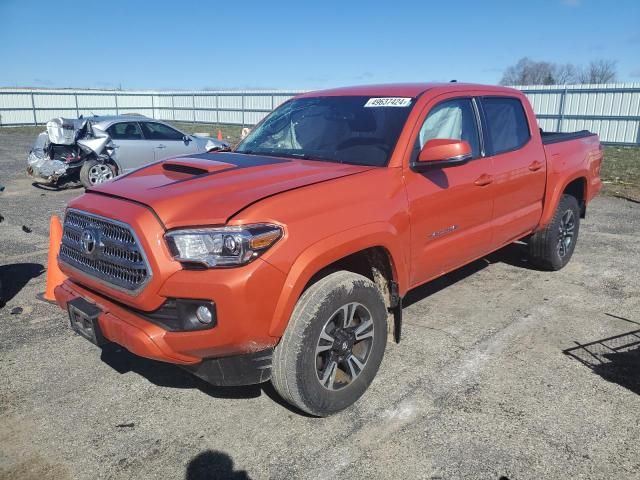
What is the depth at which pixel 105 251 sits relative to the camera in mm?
2932

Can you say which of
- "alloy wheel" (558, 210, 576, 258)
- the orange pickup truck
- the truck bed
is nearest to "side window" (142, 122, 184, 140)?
the orange pickup truck

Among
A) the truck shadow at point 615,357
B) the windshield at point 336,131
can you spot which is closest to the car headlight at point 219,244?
the windshield at point 336,131

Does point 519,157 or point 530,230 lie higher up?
point 519,157

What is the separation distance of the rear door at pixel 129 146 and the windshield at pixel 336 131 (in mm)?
8202

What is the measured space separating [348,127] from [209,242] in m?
1.75

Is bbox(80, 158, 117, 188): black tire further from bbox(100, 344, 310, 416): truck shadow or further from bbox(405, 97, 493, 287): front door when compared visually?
bbox(405, 97, 493, 287): front door

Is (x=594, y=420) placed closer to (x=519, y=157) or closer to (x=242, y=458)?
(x=242, y=458)

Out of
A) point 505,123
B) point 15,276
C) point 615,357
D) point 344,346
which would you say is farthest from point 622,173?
point 15,276

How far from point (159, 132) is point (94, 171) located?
1.79 meters

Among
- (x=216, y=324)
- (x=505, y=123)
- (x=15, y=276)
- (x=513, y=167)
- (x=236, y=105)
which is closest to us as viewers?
(x=216, y=324)

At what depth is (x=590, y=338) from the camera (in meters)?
4.23

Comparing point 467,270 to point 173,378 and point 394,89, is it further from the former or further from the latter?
point 173,378

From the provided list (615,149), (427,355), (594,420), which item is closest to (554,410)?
(594,420)

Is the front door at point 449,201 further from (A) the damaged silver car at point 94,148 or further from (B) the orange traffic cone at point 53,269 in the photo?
(A) the damaged silver car at point 94,148
